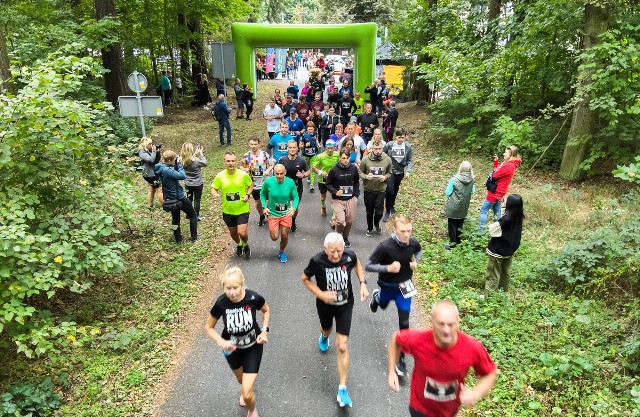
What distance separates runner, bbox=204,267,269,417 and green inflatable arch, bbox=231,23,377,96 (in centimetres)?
1690

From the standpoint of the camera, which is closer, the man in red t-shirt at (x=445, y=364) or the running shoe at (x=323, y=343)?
the man in red t-shirt at (x=445, y=364)

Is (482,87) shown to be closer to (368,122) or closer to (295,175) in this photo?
(368,122)

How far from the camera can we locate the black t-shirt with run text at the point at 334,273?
4648 millimetres

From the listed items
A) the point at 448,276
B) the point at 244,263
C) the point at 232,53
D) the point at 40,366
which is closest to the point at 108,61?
the point at 232,53

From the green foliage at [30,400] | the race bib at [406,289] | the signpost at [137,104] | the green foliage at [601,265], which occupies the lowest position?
the green foliage at [30,400]

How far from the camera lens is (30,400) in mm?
4473

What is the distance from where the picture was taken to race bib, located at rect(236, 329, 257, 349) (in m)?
4.18

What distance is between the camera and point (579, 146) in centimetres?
1057

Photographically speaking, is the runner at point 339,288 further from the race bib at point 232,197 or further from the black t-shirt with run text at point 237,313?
the race bib at point 232,197

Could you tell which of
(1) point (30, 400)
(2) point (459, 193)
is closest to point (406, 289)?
(2) point (459, 193)

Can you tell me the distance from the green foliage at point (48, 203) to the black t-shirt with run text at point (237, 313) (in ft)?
5.85

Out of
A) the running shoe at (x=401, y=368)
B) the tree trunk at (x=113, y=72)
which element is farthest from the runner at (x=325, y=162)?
the tree trunk at (x=113, y=72)

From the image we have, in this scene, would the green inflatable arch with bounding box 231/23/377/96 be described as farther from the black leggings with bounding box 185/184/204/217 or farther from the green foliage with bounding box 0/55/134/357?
the green foliage with bounding box 0/55/134/357

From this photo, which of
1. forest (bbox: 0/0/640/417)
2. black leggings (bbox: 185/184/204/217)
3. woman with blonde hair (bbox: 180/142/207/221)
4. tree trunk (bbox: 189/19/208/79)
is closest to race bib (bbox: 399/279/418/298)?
forest (bbox: 0/0/640/417)
